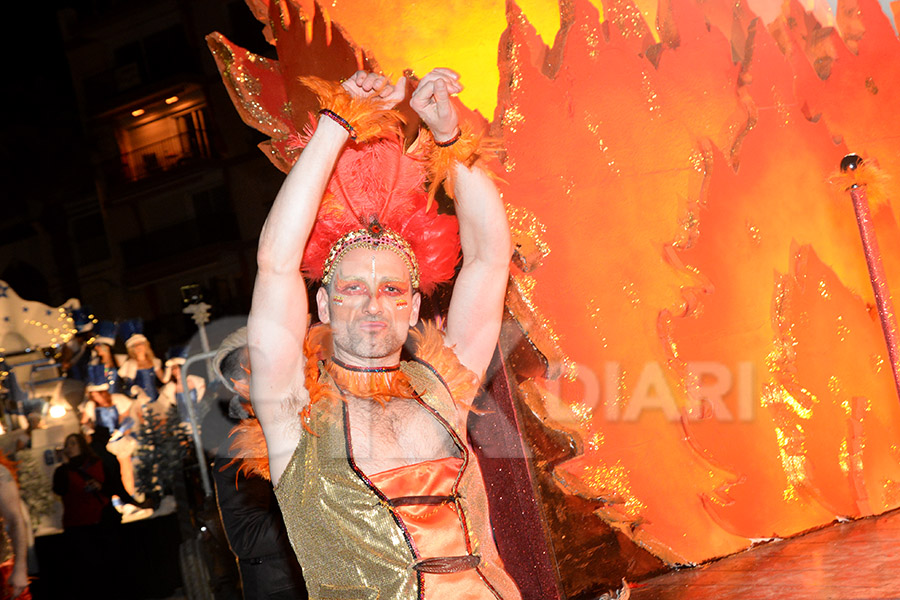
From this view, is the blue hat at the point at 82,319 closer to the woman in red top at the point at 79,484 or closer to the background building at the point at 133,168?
the background building at the point at 133,168

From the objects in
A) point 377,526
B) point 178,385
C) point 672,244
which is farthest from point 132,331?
point 672,244

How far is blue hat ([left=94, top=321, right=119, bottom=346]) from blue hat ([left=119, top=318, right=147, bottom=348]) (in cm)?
2

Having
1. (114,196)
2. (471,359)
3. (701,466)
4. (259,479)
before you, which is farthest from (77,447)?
Answer: (701,466)

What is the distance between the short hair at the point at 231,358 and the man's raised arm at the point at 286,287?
408 mm

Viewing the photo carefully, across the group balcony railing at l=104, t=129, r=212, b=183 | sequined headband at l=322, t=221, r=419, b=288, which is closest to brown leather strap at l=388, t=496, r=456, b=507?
sequined headband at l=322, t=221, r=419, b=288

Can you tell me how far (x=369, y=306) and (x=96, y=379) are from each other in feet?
2.48

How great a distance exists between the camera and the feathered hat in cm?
211

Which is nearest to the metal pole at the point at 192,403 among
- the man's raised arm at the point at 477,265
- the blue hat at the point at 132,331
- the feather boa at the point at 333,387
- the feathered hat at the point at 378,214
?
the blue hat at the point at 132,331

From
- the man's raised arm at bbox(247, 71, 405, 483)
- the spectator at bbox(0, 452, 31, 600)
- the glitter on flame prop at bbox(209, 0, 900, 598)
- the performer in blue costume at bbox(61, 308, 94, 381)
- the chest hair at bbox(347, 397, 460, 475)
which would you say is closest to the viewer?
the man's raised arm at bbox(247, 71, 405, 483)

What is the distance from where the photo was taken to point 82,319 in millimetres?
2266

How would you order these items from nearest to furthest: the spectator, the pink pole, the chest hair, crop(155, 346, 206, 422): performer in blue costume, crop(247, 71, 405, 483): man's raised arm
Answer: crop(247, 71, 405, 483): man's raised arm, the chest hair, the spectator, crop(155, 346, 206, 422): performer in blue costume, the pink pole

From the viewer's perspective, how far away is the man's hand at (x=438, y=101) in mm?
2021

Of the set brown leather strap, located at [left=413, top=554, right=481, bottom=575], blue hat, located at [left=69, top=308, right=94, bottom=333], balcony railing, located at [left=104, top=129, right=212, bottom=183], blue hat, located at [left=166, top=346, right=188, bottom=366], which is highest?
balcony railing, located at [left=104, top=129, right=212, bottom=183]

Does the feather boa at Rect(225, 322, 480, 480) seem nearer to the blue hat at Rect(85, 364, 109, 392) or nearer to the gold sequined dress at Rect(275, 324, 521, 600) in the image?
the gold sequined dress at Rect(275, 324, 521, 600)
